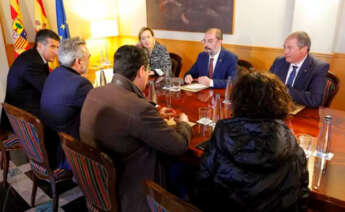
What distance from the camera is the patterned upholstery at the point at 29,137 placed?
1.64 meters

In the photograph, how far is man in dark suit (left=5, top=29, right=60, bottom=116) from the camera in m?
2.24

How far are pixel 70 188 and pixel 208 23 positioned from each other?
2.91 meters

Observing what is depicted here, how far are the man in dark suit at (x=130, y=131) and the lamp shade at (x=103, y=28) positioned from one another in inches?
141

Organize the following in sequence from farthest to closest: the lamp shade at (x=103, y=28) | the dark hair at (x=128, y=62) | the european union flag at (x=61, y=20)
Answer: the lamp shade at (x=103, y=28), the european union flag at (x=61, y=20), the dark hair at (x=128, y=62)

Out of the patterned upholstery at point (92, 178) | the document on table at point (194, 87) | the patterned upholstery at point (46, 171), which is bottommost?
the patterned upholstery at point (46, 171)

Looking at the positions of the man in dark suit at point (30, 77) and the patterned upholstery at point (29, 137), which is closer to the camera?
the patterned upholstery at point (29, 137)

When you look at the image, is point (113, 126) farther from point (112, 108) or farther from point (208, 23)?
point (208, 23)

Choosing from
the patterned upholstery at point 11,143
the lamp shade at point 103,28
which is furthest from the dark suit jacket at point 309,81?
the lamp shade at point 103,28

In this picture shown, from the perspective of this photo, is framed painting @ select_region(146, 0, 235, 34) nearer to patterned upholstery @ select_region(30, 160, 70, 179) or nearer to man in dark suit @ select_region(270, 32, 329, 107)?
man in dark suit @ select_region(270, 32, 329, 107)

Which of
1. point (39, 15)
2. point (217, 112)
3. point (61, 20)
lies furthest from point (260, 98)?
point (61, 20)

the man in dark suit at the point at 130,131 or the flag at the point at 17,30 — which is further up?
the flag at the point at 17,30

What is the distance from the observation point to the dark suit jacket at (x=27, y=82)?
2.23 metres

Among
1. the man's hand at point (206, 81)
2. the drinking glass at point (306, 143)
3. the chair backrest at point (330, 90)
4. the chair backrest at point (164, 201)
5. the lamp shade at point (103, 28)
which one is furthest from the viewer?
the lamp shade at point (103, 28)

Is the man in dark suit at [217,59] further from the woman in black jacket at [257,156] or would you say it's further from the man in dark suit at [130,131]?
the woman in black jacket at [257,156]
